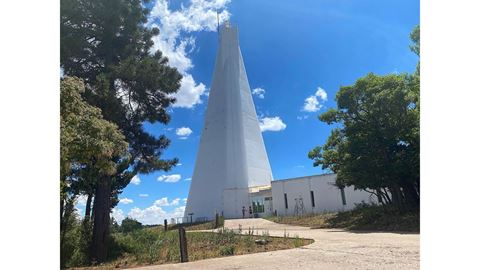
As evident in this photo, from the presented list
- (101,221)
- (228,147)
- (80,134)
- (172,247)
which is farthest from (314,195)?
(80,134)

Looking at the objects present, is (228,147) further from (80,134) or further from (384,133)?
(80,134)

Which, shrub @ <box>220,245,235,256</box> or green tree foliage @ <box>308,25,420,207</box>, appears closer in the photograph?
shrub @ <box>220,245,235,256</box>

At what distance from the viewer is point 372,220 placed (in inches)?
563

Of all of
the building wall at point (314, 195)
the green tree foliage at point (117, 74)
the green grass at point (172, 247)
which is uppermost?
the green tree foliage at point (117, 74)

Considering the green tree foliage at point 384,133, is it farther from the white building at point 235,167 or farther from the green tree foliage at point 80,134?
the white building at point 235,167

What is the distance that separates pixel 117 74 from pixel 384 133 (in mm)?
9136

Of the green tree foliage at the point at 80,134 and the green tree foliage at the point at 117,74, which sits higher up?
the green tree foliage at the point at 117,74

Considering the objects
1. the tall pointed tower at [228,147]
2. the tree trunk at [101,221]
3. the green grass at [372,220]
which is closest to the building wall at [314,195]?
the tall pointed tower at [228,147]

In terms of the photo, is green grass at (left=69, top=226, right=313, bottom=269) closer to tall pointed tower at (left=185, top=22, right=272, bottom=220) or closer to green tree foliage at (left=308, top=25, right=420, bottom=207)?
green tree foliage at (left=308, top=25, right=420, bottom=207)

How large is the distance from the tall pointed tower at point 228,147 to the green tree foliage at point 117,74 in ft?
61.1

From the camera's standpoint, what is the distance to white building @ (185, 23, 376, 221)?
1054 inches

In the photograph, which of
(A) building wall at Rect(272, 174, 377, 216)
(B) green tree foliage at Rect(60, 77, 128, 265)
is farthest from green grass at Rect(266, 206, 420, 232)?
(B) green tree foliage at Rect(60, 77, 128, 265)

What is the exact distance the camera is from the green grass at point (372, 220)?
1235 cm

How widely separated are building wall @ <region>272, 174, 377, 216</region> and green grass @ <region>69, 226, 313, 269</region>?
13.1 meters
